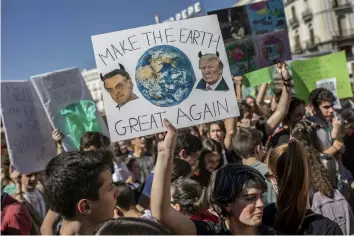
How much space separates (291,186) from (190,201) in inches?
27.6

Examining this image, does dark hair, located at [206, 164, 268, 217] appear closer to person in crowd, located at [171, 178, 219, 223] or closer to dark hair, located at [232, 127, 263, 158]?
person in crowd, located at [171, 178, 219, 223]

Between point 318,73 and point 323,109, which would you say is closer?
point 323,109

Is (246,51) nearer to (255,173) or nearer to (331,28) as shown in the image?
(255,173)

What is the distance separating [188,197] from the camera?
2812 mm

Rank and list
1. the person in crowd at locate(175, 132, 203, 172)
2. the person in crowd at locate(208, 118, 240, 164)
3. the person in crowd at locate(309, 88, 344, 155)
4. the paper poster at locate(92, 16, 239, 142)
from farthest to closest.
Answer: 1. the person in crowd at locate(309, 88, 344, 155)
2. the person in crowd at locate(208, 118, 240, 164)
3. the person in crowd at locate(175, 132, 203, 172)
4. the paper poster at locate(92, 16, 239, 142)

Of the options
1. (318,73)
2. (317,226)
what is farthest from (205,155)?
(318,73)

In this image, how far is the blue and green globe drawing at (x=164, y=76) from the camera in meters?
2.63

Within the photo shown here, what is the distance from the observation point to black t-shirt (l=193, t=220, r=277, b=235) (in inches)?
81.2

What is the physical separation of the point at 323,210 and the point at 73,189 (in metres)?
1.60

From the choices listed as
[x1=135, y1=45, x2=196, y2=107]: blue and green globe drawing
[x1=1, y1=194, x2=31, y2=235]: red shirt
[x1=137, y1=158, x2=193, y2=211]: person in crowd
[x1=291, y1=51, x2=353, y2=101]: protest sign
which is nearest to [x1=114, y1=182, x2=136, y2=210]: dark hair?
[x1=137, y1=158, x2=193, y2=211]: person in crowd

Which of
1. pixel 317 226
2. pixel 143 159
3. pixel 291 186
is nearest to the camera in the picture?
pixel 317 226

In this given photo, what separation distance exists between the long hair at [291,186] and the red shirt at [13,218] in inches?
74.6

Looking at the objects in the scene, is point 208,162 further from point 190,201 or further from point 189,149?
point 190,201

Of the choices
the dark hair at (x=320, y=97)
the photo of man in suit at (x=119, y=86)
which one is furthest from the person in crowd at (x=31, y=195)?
the dark hair at (x=320, y=97)
